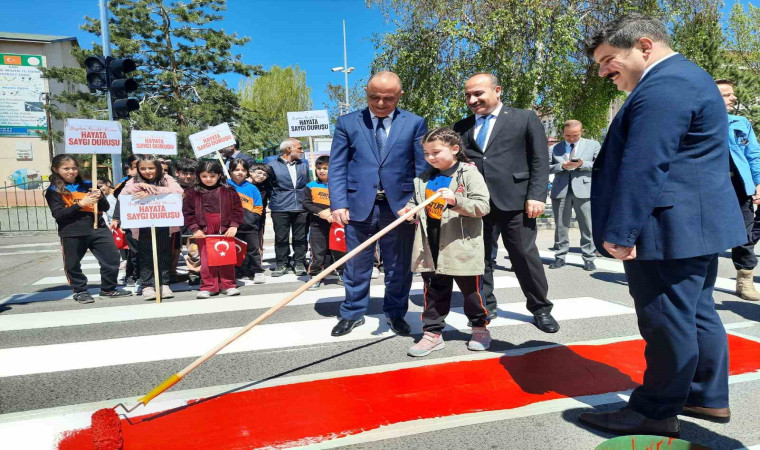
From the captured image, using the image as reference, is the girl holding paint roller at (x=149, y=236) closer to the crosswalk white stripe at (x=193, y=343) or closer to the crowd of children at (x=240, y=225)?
the crowd of children at (x=240, y=225)

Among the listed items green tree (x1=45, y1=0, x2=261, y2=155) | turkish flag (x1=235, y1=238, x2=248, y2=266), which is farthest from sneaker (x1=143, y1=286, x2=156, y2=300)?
green tree (x1=45, y1=0, x2=261, y2=155)

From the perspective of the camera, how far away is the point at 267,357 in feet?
12.3

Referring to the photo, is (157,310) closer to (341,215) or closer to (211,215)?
(211,215)

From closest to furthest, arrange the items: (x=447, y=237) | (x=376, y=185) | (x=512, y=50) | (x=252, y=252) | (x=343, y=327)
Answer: (x=447, y=237) < (x=376, y=185) < (x=343, y=327) < (x=252, y=252) < (x=512, y=50)

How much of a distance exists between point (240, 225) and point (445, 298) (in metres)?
3.59

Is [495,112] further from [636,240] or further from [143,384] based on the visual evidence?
[143,384]

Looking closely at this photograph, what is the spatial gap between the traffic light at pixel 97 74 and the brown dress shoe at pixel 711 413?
10025 mm

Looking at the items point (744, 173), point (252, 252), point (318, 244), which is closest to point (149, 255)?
point (252, 252)

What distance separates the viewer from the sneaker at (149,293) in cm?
591

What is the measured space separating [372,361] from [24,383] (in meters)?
2.31

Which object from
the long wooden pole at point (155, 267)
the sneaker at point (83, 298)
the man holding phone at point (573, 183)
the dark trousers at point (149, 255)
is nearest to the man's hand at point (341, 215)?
the long wooden pole at point (155, 267)

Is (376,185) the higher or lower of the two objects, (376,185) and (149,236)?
the higher

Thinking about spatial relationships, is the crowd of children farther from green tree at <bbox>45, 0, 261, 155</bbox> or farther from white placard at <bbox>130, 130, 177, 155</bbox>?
green tree at <bbox>45, 0, 261, 155</bbox>

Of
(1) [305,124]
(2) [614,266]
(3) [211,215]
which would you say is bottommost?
(2) [614,266]
